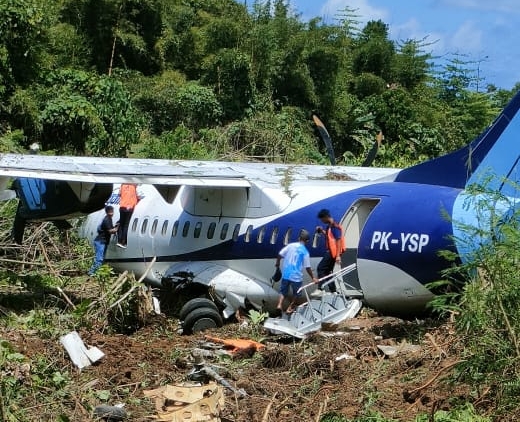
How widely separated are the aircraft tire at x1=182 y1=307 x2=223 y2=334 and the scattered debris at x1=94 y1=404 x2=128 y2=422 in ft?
15.5

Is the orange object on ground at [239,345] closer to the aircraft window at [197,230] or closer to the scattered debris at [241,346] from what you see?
the scattered debris at [241,346]

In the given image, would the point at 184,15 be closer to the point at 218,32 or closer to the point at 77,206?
the point at 218,32

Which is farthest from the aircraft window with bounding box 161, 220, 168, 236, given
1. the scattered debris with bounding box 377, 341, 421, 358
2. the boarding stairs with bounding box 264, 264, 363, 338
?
the scattered debris with bounding box 377, 341, 421, 358

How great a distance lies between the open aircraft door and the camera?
1238cm

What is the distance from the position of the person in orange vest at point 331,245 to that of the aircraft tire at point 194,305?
1.80 metres

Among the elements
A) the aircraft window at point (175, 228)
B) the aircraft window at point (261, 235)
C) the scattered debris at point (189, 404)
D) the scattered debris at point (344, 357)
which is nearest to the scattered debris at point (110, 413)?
the scattered debris at point (189, 404)

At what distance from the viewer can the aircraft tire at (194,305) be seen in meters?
13.1

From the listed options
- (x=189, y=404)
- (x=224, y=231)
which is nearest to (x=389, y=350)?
(x=189, y=404)

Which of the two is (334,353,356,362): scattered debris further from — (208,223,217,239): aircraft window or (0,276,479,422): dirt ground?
(208,223,217,239): aircraft window

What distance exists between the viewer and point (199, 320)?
1305 cm

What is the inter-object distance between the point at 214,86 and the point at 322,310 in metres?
20.3

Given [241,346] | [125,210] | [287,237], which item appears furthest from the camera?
[125,210]

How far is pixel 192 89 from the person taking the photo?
99.3 ft

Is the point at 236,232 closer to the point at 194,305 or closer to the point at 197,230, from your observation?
the point at 197,230
